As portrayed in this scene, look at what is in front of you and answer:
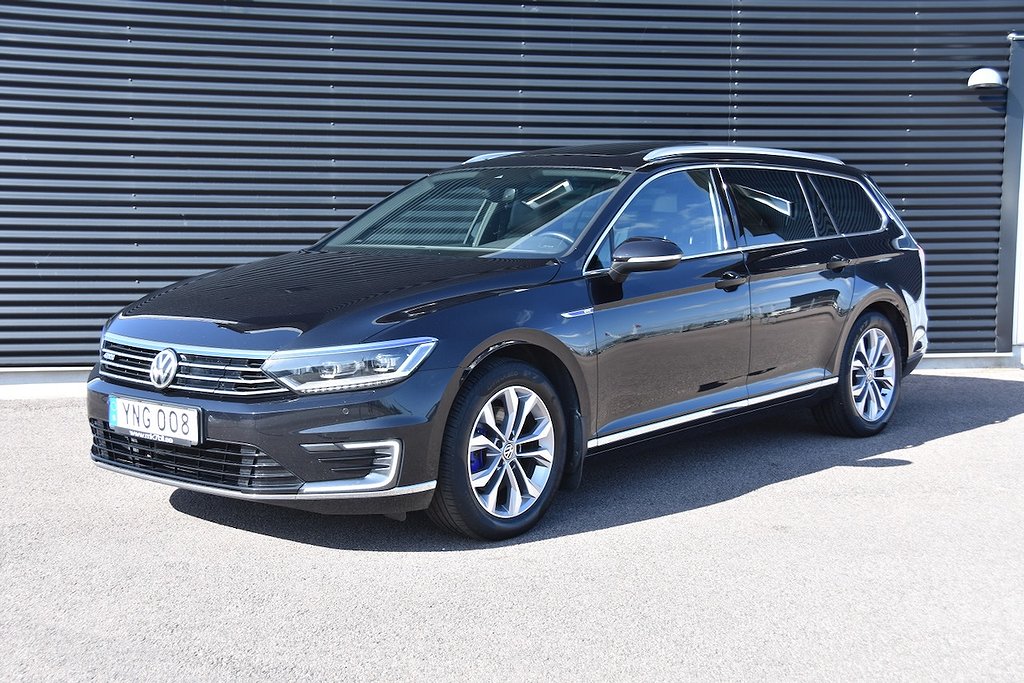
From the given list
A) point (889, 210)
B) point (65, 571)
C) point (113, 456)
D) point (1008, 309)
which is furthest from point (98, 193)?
point (1008, 309)

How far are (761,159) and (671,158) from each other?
85cm

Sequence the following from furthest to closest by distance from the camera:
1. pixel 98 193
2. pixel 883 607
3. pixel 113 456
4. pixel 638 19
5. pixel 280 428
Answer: pixel 638 19
pixel 98 193
pixel 113 456
pixel 280 428
pixel 883 607

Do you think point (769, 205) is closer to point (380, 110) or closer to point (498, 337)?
point (498, 337)

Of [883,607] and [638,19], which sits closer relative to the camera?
[883,607]

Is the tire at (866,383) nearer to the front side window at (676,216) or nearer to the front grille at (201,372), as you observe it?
the front side window at (676,216)

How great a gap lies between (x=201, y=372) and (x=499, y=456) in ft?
4.03

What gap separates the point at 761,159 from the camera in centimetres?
620

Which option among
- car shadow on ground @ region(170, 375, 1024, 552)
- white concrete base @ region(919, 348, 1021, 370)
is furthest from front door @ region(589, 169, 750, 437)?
white concrete base @ region(919, 348, 1021, 370)

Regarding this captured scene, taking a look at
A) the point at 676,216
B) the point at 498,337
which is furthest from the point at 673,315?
the point at 498,337

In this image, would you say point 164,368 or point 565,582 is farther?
point 164,368

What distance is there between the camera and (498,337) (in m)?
4.41

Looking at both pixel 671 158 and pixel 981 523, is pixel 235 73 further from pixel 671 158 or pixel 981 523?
pixel 981 523

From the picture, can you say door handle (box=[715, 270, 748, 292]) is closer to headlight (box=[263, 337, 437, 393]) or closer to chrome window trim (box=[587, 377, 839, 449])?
chrome window trim (box=[587, 377, 839, 449])

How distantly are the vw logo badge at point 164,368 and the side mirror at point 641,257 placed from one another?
1.90 metres
